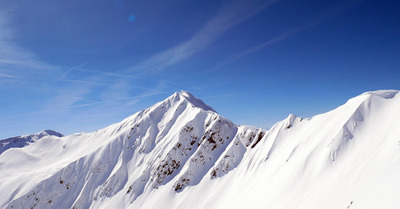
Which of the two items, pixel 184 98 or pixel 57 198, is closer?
pixel 57 198

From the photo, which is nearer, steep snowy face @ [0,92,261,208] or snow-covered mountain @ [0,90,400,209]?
snow-covered mountain @ [0,90,400,209]

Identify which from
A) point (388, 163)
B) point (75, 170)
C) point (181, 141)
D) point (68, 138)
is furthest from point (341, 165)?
point (68, 138)

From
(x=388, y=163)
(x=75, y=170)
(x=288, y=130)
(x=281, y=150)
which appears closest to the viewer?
(x=388, y=163)

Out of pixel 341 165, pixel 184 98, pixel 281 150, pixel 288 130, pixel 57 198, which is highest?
pixel 184 98

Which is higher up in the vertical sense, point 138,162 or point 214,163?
point 214,163

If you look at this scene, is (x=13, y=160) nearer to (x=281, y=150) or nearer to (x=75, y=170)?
(x=75, y=170)

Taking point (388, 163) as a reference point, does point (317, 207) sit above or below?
below

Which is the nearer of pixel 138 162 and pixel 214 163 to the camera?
pixel 214 163

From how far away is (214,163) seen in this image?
84750 millimetres

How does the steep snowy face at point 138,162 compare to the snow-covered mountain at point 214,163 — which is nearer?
the snow-covered mountain at point 214,163

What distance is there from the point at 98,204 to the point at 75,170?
25.5m

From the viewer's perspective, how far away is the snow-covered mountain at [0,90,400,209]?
32.3m

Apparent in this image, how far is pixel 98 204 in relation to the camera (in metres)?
89.9

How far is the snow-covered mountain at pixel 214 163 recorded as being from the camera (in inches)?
1271
